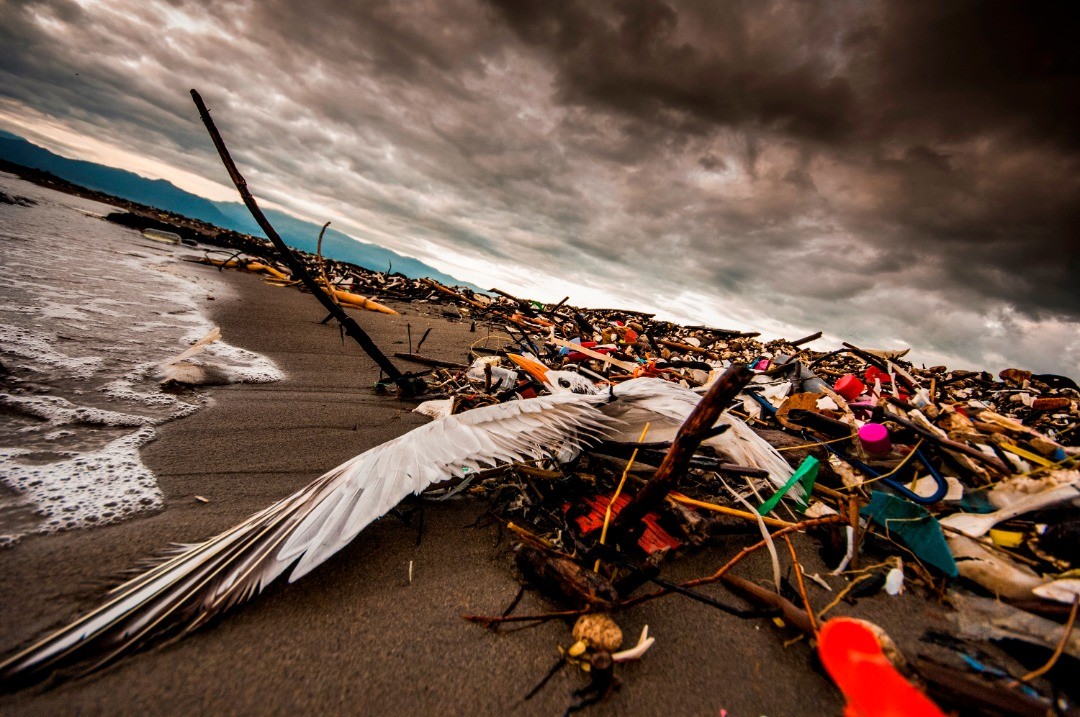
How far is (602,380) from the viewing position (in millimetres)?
3346

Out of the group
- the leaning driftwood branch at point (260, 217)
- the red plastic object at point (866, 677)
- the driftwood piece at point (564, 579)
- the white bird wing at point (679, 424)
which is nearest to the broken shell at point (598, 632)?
the driftwood piece at point (564, 579)

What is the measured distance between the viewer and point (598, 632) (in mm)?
1106

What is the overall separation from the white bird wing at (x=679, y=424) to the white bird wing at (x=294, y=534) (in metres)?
0.23

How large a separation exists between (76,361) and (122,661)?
3.20m

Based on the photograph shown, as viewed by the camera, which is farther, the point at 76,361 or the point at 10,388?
the point at 76,361

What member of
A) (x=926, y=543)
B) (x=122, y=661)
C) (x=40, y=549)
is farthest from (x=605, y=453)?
(x=40, y=549)

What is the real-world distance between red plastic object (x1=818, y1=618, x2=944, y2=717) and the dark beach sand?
0.34 metres

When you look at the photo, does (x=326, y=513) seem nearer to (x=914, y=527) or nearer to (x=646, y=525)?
(x=646, y=525)

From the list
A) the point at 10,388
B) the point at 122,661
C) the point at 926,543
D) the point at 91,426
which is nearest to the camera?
the point at 122,661

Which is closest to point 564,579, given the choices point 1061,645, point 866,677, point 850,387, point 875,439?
point 866,677

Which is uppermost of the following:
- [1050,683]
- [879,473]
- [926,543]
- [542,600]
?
[879,473]

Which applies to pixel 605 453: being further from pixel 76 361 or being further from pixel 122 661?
pixel 76 361

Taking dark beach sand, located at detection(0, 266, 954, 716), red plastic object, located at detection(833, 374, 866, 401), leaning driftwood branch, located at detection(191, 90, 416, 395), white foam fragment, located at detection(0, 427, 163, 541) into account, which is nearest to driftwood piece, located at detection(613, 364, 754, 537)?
dark beach sand, located at detection(0, 266, 954, 716)

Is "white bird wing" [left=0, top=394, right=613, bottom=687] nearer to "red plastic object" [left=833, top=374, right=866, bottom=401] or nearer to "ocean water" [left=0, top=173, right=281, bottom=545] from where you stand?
"ocean water" [left=0, top=173, right=281, bottom=545]
